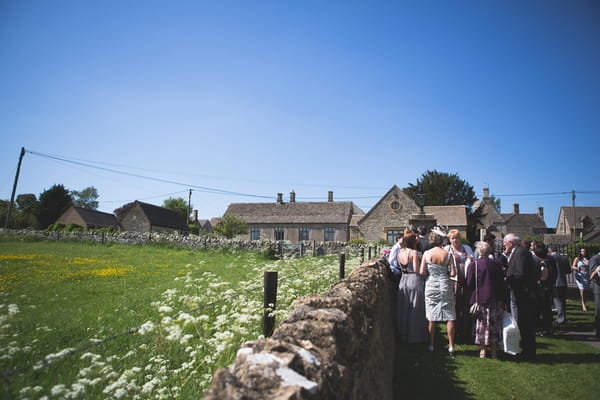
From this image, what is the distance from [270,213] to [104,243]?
27.1 m

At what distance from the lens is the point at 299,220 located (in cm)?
4862

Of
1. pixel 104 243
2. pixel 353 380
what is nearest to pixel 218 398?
pixel 353 380

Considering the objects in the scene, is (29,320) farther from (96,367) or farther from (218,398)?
(218,398)

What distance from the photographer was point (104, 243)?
25.7 meters

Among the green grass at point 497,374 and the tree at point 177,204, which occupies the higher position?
the tree at point 177,204

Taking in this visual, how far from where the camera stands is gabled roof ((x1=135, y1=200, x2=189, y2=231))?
49.1m

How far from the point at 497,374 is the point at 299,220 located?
43.5m

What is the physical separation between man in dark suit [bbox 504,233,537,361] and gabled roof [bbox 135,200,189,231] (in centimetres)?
4861

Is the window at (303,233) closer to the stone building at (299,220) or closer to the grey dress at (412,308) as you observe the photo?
the stone building at (299,220)

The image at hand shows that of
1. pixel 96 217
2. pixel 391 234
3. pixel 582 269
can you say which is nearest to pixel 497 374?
pixel 582 269

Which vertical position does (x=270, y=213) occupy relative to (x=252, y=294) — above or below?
above

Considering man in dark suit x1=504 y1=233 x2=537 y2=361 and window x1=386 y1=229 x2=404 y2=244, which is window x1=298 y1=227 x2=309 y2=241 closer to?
window x1=386 y1=229 x2=404 y2=244

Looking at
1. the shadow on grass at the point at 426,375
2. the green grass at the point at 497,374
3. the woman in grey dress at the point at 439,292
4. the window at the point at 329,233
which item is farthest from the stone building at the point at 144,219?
the green grass at the point at 497,374

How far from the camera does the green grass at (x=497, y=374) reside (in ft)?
15.1
